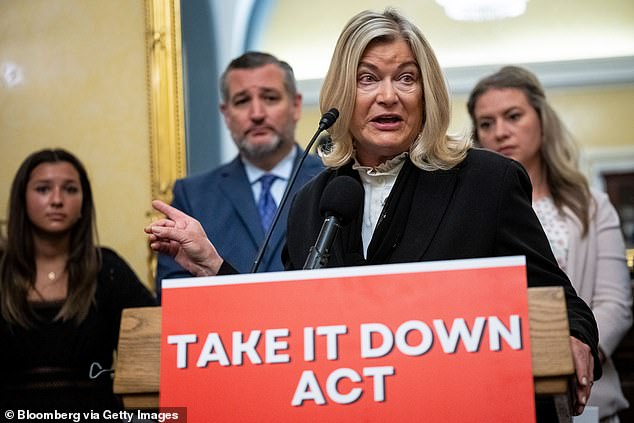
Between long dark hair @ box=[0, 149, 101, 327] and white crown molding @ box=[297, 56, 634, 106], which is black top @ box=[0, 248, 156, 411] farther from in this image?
A: white crown molding @ box=[297, 56, 634, 106]

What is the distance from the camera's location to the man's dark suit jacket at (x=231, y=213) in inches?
129

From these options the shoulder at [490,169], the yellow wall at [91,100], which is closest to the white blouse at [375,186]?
the shoulder at [490,169]

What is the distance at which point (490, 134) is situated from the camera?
11.1 feet

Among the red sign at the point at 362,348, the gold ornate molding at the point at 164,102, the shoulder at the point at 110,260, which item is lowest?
the red sign at the point at 362,348

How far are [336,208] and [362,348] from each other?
1.11 ft

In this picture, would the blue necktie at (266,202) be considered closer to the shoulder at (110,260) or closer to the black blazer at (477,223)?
the shoulder at (110,260)

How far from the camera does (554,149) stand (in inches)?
131

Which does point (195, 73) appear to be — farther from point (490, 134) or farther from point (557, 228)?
point (557, 228)

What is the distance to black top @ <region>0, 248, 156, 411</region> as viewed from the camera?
346 cm

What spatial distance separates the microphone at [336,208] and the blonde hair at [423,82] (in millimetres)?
319

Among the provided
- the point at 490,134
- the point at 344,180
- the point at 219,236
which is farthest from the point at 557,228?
the point at 344,180

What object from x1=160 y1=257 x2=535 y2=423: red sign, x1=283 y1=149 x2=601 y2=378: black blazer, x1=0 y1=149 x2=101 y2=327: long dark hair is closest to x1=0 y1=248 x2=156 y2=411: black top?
x1=0 y1=149 x2=101 y2=327: long dark hair

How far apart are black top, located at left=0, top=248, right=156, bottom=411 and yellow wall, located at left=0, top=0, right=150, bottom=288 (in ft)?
2.28

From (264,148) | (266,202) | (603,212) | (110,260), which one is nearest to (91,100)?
(110,260)
